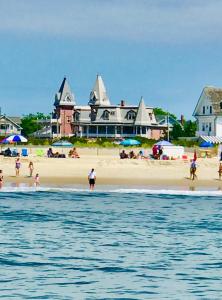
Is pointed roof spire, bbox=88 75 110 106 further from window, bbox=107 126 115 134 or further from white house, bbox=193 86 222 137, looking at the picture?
white house, bbox=193 86 222 137

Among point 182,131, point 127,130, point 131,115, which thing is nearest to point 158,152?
point 182,131

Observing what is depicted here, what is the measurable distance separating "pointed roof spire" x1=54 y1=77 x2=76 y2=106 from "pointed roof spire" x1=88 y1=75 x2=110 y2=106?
5.39 metres

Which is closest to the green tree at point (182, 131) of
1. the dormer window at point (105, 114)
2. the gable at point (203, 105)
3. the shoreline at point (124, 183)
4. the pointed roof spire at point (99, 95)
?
the dormer window at point (105, 114)

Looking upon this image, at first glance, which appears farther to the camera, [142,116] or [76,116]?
[76,116]

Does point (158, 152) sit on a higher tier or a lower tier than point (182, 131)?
lower

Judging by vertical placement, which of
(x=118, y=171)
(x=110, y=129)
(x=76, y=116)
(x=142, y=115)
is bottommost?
(x=118, y=171)

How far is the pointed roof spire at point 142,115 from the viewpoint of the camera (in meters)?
134

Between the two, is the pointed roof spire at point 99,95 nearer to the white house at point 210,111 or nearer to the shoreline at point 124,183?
the white house at point 210,111

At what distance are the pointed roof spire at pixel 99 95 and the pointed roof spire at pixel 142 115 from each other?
28.7 feet

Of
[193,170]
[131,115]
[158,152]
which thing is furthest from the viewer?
[131,115]

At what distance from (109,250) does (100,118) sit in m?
110

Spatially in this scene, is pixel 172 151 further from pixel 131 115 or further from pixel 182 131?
pixel 131 115

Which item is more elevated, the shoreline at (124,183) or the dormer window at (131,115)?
the dormer window at (131,115)

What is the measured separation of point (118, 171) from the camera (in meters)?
64.9
